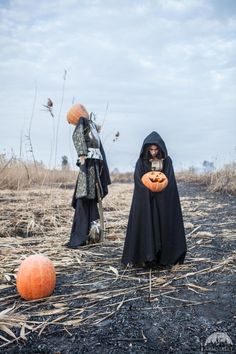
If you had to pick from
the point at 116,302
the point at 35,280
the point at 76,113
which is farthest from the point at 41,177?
the point at 116,302

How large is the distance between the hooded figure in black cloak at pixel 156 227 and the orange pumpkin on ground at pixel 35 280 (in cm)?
131

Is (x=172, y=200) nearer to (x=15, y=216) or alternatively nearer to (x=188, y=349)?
(x=188, y=349)

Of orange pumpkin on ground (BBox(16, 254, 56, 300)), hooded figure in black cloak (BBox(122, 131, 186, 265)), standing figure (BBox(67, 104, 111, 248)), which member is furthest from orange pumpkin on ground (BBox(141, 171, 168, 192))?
standing figure (BBox(67, 104, 111, 248))

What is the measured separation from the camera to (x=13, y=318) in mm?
3068

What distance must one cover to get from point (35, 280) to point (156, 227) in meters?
1.69

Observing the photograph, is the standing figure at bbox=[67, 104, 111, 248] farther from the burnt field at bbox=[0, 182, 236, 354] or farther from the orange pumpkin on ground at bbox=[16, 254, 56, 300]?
the orange pumpkin on ground at bbox=[16, 254, 56, 300]

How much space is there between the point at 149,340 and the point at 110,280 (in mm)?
1494

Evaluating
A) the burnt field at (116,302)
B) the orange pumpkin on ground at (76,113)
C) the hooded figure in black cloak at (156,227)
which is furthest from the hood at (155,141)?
the orange pumpkin on ground at (76,113)

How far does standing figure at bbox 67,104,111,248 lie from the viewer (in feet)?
20.0

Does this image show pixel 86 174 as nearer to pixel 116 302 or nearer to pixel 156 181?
pixel 156 181

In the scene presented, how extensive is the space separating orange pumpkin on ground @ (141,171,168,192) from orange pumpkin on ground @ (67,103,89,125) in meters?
2.19

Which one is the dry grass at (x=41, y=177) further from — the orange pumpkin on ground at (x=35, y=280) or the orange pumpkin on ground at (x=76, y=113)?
the orange pumpkin on ground at (x=35, y=280)

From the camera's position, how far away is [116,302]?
344cm

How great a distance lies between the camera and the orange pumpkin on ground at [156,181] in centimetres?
453
